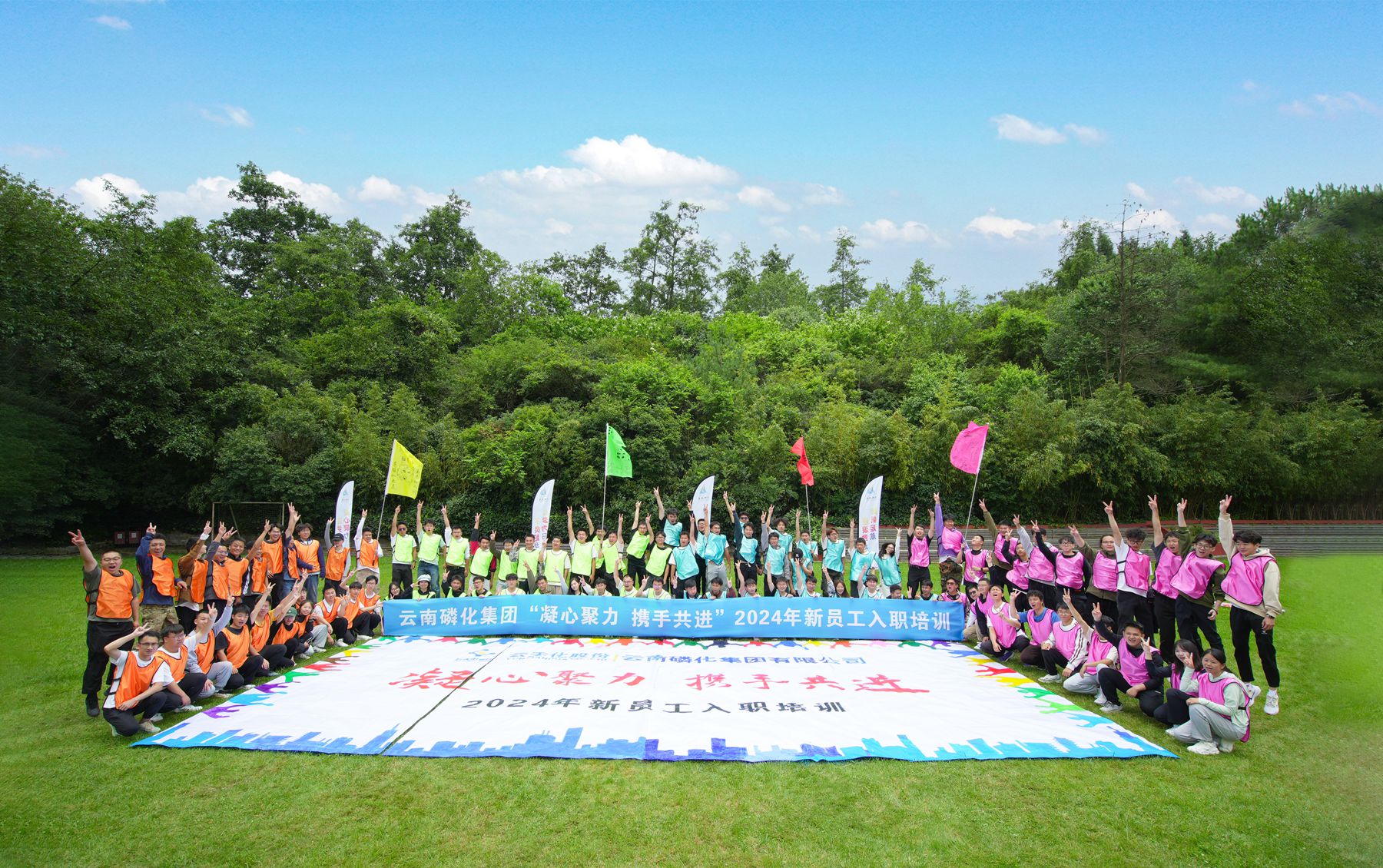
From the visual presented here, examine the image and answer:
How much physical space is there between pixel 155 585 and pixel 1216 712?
9.38 m

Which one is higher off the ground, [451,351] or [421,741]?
[451,351]

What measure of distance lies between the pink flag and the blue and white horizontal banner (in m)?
2.79

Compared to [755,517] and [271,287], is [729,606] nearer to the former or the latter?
[755,517]

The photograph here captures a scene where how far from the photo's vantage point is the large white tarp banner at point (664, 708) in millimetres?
5820

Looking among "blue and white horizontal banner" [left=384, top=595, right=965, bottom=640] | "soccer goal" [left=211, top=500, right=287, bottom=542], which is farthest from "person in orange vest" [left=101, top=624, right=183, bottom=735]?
"soccer goal" [left=211, top=500, right=287, bottom=542]

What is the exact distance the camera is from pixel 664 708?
22.4 ft

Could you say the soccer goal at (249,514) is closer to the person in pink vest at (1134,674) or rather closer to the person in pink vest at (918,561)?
the person in pink vest at (918,561)

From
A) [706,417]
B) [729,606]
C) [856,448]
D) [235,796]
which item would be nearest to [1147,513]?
[856,448]

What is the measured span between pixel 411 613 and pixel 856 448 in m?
12.4

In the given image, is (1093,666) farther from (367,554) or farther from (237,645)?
(367,554)

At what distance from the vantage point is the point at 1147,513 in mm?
19969

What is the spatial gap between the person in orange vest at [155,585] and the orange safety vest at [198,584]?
156mm

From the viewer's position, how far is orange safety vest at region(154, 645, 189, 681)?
6.29 metres

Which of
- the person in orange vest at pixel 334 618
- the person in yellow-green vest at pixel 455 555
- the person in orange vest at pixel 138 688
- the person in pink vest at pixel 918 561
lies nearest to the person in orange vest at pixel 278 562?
the person in orange vest at pixel 334 618
